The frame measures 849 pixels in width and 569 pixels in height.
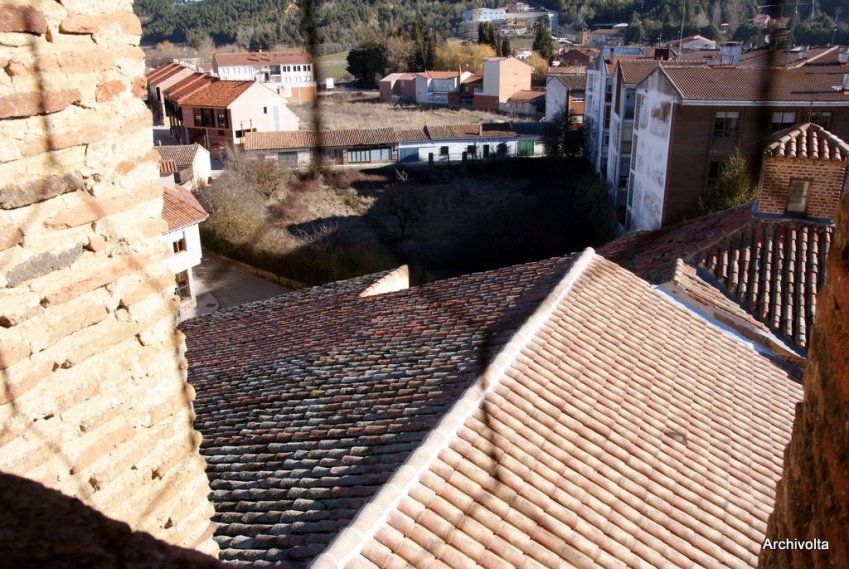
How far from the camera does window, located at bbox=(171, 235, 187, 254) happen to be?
14154mm

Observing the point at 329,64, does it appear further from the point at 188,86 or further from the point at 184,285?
the point at 188,86

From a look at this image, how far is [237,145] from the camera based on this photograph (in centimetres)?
2456

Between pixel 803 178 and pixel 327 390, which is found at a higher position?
pixel 803 178

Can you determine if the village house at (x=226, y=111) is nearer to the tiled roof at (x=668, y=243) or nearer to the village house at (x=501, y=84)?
the village house at (x=501, y=84)

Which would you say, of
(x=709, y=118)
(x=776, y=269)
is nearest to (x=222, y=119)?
(x=709, y=118)

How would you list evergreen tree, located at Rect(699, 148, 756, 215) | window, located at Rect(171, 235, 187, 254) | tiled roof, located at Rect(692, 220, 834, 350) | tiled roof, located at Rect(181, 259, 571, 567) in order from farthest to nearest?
window, located at Rect(171, 235, 187, 254)
evergreen tree, located at Rect(699, 148, 756, 215)
tiled roof, located at Rect(692, 220, 834, 350)
tiled roof, located at Rect(181, 259, 571, 567)

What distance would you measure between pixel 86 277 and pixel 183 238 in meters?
13.2

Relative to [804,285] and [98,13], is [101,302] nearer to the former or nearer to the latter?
[98,13]

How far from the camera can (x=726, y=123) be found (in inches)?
575

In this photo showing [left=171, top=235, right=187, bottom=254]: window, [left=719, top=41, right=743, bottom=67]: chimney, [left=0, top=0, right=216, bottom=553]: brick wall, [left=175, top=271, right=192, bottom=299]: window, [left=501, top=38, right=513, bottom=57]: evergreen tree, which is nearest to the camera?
[left=0, top=0, right=216, bottom=553]: brick wall

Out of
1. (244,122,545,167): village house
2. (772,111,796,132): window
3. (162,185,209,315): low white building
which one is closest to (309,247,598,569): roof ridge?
(162,185,209,315): low white building

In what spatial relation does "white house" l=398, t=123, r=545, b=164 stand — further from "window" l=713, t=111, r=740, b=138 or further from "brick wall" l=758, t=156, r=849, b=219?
"brick wall" l=758, t=156, r=849, b=219

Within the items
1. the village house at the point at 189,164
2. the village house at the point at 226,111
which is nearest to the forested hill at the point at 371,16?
the village house at the point at 189,164

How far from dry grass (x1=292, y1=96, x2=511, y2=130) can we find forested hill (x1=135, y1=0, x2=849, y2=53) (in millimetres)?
9723
